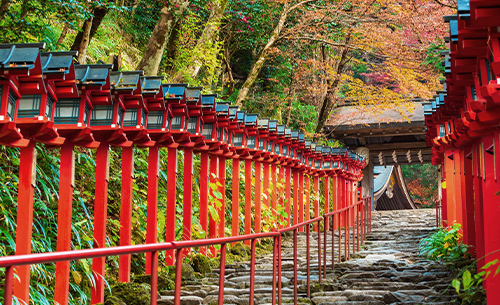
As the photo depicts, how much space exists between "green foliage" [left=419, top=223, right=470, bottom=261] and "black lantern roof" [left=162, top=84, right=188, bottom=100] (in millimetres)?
4634

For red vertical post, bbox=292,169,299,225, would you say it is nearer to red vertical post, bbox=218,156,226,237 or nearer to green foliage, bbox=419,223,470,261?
green foliage, bbox=419,223,470,261

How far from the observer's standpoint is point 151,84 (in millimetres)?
6102

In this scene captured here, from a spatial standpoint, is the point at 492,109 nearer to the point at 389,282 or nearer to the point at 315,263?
the point at 389,282

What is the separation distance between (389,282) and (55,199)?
4.16 metres

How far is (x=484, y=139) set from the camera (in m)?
5.88

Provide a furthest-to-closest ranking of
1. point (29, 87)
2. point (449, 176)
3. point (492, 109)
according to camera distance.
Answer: point (449, 176), point (492, 109), point (29, 87)

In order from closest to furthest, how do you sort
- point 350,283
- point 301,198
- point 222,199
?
1. point 350,283
2. point 222,199
3. point 301,198

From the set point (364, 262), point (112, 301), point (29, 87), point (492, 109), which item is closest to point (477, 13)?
point (492, 109)

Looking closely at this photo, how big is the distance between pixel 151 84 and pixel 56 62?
5.82ft

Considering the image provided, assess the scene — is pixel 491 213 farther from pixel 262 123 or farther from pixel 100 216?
pixel 262 123

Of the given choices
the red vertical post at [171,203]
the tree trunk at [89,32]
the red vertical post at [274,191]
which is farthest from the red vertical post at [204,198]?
the red vertical post at [274,191]

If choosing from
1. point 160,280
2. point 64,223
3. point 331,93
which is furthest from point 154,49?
point 331,93

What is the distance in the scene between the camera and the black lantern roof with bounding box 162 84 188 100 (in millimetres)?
6656

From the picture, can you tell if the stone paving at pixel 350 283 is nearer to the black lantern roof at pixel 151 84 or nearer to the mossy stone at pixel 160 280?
the mossy stone at pixel 160 280
